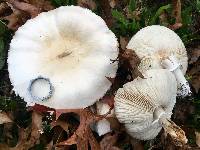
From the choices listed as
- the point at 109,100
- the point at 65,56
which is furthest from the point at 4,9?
the point at 109,100

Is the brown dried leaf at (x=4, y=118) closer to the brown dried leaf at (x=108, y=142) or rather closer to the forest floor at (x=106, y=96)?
the forest floor at (x=106, y=96)

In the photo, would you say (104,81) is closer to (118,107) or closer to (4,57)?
(118,107)

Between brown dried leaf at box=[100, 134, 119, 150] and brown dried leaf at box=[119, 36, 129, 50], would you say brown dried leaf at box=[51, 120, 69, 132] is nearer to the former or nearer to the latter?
brown dried leaf at box=[100, 134, 119, 150]

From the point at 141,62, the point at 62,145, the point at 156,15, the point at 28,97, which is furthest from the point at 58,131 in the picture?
the point at 156,15

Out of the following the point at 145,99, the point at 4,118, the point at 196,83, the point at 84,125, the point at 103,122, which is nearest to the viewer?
the point at 145,99

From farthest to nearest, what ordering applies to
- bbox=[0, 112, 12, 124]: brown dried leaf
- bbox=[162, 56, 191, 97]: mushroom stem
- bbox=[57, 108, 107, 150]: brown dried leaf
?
bbox=[0, 112, 12, 124]: brown dried leaf < bbox=[162, 56, 191, 97]: mushroom stem < bbox=[57, 108, 107, 150]: brown dried leaf

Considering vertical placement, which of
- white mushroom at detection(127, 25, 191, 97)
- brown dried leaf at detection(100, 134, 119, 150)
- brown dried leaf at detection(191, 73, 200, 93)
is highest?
white mushroom at detection(127, 25, 191, 97)

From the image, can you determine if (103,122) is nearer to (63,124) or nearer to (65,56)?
(63,124)

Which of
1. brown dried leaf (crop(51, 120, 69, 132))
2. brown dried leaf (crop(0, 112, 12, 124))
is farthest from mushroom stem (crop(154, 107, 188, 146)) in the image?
brown dried leaf (crop(0, 112, 12, 124))
